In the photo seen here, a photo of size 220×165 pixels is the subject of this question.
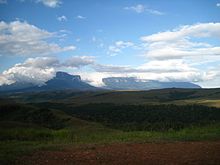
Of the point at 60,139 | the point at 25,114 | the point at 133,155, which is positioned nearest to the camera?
the point at 133,155

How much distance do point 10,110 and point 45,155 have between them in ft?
176

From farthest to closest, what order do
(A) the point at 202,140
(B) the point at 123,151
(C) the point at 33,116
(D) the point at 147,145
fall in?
(C) the point at 33,116 → (A) the point at 202,140 → (D) the point at 147,145 → (B) the point at 123,151

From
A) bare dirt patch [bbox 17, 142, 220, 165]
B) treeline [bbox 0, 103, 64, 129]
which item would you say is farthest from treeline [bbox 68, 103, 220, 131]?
bare dirt patch [bbox 17, 142, 220, 165]

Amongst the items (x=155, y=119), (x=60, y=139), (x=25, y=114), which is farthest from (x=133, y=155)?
(x=155, y=119)

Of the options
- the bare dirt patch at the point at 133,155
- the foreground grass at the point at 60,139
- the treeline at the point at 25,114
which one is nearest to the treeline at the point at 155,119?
the treeline at the point at 25,114

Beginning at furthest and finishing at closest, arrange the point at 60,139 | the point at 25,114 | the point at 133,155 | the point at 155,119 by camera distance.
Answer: the point at 155,119 → the point at 25,114 → the point at 60,139 → the point at 133,155

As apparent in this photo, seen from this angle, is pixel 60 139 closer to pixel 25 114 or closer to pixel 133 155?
pixel 133 155

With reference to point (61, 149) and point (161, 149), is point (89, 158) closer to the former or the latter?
point (61, 149)

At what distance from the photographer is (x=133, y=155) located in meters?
18.3

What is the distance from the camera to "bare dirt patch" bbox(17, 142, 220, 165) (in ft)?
54.3

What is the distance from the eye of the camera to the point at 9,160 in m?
16.8

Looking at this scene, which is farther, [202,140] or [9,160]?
[202,140]

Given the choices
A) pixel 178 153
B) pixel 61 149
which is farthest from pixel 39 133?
pixel 178 153

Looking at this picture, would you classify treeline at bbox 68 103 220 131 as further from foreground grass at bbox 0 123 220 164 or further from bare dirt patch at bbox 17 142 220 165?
bare dirt patch at bbox 17 142 220 165
